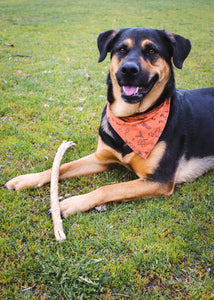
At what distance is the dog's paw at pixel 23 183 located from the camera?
9.31 feet

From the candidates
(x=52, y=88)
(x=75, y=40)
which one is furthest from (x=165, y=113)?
(x=75, y=40)

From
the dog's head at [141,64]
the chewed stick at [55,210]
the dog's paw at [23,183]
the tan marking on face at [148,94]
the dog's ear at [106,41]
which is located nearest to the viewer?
the chewed stick at [55,210]

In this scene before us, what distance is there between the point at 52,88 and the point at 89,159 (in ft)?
9.97

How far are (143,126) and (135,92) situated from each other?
0.44 m

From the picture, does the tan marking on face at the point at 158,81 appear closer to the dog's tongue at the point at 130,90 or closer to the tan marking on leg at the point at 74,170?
the dog's tongue at the point at 130,90

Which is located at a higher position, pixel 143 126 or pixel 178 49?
pixel 178 49

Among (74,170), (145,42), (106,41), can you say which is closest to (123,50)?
(145,42)

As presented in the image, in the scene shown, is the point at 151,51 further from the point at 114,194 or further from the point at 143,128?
the point at 114,194

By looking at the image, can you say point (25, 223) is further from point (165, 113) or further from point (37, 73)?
point (37, 73)

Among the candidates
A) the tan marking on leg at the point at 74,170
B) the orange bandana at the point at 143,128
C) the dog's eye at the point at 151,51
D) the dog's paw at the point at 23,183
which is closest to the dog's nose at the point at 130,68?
the dog's eye at the point at 151,51

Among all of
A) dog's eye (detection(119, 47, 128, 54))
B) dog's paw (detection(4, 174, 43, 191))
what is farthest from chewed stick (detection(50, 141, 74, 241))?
dog's eye (detection(119, 47, 128, 54))

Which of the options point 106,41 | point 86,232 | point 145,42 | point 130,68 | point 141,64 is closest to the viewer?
point 86,232

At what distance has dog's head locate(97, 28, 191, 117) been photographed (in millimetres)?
2635

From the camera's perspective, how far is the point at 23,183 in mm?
2854
